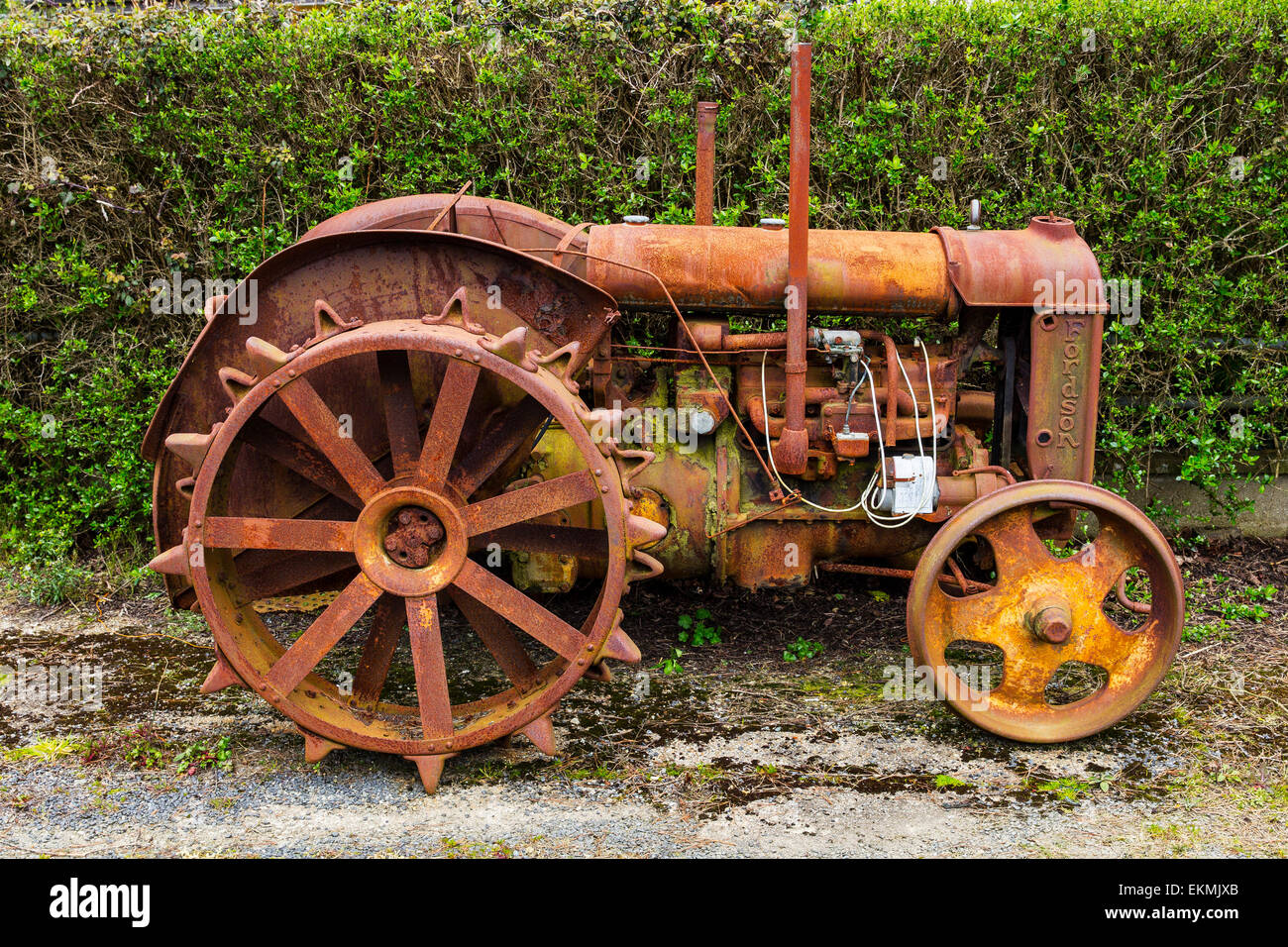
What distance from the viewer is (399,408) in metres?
3.35

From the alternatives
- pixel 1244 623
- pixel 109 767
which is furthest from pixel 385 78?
pixel 1244 623

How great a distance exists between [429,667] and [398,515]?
467 millimetres

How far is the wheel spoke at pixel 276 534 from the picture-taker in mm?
3195

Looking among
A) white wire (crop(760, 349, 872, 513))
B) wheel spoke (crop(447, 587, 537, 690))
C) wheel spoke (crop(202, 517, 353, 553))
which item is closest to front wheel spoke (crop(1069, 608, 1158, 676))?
white wire (crop(760, 349, 872, 513))

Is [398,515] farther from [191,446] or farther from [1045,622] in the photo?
[1045,622]

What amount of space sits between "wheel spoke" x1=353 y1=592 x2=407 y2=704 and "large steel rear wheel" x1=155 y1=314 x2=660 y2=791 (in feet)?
0.37

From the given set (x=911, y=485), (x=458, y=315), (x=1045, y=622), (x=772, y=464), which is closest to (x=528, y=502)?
(x=458, y=315)

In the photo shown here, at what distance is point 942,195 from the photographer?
494 centimetres

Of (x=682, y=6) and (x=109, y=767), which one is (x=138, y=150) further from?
(x=109, y=767)

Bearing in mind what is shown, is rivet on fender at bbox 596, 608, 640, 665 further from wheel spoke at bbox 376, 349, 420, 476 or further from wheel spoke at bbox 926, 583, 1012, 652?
wheel spoke at bbox 926, 583, 1012, 652

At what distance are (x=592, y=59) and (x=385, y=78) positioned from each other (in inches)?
35.8

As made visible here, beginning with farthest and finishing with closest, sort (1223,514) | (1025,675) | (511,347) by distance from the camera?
(1223,514) < (1025,675) < (511,347)

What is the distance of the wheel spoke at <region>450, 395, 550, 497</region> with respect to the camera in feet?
11.5

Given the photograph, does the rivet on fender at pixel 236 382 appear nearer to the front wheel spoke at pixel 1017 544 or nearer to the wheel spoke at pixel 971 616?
the wheel spoke at pixel 971 616
